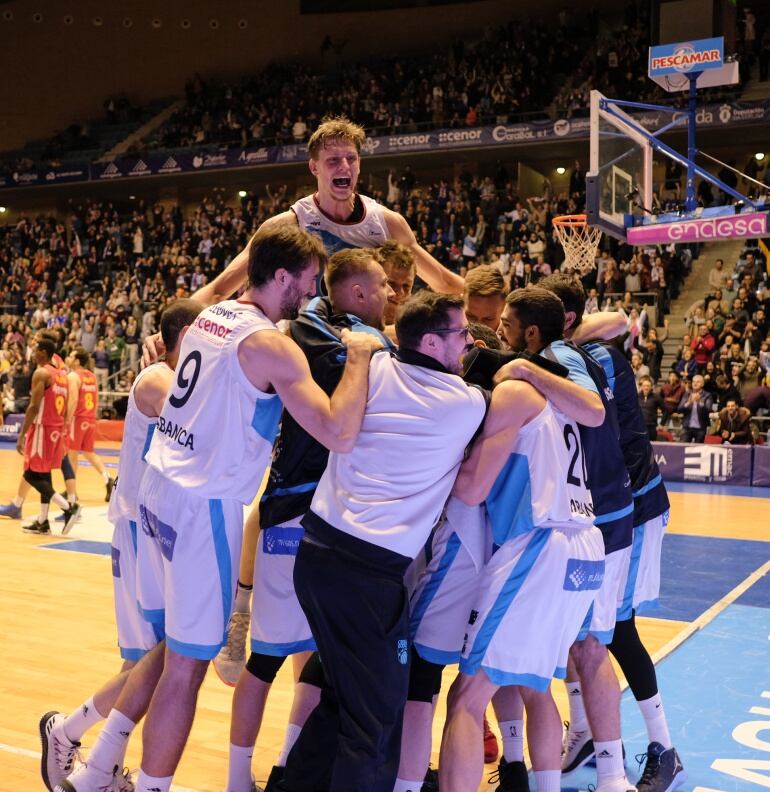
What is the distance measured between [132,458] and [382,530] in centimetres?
168

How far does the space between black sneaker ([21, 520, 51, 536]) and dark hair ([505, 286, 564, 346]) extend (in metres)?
7.88

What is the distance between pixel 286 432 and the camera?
3646 millimetres

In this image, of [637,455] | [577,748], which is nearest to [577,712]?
[577,748]

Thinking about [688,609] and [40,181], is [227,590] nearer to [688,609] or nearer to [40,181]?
[688,609]

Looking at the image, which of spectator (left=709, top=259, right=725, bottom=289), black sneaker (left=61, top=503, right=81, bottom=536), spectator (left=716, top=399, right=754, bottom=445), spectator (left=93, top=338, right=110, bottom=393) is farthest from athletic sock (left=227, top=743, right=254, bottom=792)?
spectator (left=93, top=338, right=110, bottom=393)

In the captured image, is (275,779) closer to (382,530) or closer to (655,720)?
(382,530)

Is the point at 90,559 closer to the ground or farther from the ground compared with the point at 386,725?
closer to the ground

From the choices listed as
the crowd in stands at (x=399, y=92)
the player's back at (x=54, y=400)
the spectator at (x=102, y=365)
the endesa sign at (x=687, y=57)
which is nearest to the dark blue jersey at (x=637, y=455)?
the player's back at (x=54, y=400)

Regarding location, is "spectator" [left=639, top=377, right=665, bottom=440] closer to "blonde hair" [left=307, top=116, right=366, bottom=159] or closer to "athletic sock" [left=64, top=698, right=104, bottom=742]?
"blonde hair" [left=307, top=116, right=366, bottom=159]

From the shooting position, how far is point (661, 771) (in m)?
4.04

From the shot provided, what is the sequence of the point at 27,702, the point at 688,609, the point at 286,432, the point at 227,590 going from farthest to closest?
the point at 688,609 → the point at 27,702 → the point at 286,432 → the point at 227,590

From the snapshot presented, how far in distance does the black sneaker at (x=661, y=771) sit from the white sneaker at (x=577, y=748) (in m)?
0.33

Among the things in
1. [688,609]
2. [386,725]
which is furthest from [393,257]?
[688,609]

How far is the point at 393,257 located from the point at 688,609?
4.47m
